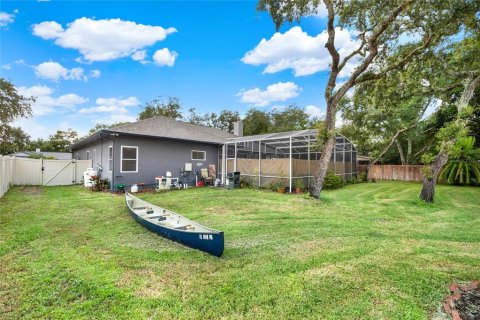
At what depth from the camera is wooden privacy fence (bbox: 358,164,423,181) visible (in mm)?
19227

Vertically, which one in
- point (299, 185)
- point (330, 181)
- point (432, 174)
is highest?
point (432, 174)

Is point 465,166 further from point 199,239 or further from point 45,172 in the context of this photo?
point 45,172

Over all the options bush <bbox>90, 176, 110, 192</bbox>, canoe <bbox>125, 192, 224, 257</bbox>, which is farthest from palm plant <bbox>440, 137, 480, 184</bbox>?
bush <bbox>90, 176, 110, 192</bbox>

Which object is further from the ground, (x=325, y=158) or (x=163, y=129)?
(x=163, y=129)

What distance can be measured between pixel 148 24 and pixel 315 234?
12545 mm

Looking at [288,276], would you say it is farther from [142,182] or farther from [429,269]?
[142,182]

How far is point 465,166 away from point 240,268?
63.1 feet

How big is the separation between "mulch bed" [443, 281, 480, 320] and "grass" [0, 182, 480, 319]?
102 millimetres

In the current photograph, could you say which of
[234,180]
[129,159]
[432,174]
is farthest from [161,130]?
[432,174]

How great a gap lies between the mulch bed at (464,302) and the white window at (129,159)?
11.7 m

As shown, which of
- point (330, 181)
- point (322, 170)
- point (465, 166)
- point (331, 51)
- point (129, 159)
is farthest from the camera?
point (465, 166)

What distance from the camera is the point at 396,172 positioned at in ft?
67.0

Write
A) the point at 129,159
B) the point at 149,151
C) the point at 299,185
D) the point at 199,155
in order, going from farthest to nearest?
the point at 199,155, the point at 149,151, the point at 299,185, the point at 129,159

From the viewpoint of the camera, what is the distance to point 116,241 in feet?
14.6
